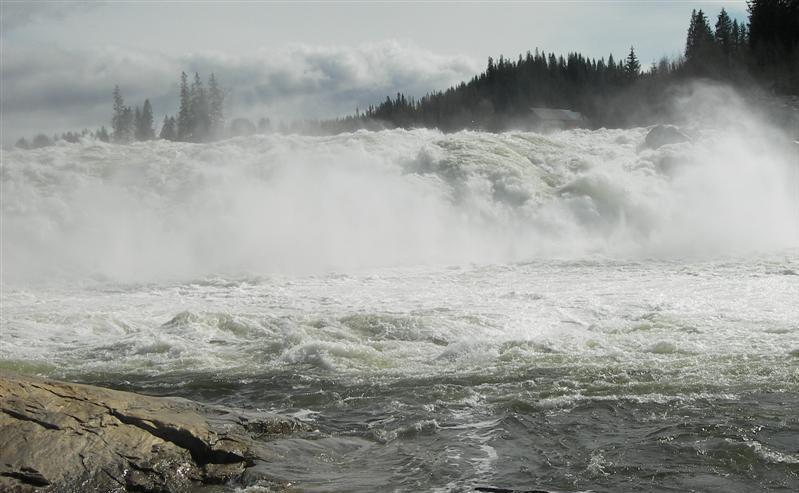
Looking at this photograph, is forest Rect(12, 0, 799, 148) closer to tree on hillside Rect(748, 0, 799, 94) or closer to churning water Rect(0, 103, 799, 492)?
tree on hillside Rect(748, 0, 799, 94)

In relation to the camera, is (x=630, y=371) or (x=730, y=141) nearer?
(x=630, y=371)

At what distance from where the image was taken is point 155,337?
477 inches

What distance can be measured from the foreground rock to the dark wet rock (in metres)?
30.8

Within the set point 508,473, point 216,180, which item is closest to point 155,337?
point 508,473

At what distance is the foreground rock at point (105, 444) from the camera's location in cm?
531

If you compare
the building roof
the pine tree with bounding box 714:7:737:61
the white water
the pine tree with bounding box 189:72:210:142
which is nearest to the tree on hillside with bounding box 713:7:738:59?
the pine tree with bounding box 714:7:737:61

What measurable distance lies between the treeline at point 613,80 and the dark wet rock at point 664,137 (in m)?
21.0

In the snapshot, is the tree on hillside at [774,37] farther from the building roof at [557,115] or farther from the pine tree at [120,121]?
the pine tree at [120,121]

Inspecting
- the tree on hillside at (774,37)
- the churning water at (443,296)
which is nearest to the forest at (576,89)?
the tree on hillside at (774,37)

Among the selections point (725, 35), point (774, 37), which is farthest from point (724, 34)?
point (774, 37)

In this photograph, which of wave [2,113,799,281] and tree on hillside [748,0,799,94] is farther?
tree on hillside [748,0,799,94]

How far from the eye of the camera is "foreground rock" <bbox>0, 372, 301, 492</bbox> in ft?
17.4

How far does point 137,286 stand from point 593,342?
12659 millimetres

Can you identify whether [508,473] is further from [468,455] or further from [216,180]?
[216,180]
